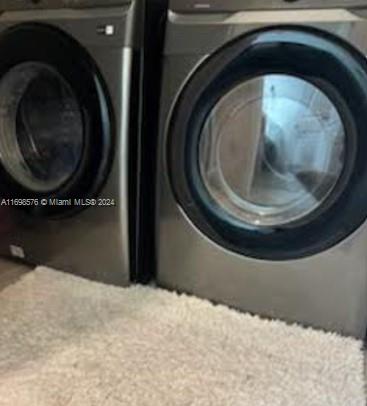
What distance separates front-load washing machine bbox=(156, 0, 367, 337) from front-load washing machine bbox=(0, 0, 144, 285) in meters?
0.11

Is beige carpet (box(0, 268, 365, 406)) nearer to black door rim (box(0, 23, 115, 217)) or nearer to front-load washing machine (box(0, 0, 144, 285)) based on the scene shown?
front-load washing machine (box(0, 0, 144, 285))

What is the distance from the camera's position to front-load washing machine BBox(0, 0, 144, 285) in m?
1.15

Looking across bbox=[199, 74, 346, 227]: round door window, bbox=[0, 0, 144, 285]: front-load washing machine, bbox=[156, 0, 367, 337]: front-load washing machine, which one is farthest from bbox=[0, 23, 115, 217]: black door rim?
bbox=[199, 74, 346, 227]: round door window

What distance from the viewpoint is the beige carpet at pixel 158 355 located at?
904 mm

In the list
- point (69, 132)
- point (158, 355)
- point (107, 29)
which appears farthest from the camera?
point (69, 132)

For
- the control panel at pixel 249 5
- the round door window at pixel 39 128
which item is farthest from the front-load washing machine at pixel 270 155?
the round door window at pixel 39 128

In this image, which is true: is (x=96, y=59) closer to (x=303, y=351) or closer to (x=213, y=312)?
(x=213, y=312)

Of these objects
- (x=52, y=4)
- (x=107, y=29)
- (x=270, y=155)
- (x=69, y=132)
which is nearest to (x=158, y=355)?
(x=270, y=155)

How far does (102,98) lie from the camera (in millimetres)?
1154

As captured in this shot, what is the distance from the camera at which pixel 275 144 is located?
107 centimetres

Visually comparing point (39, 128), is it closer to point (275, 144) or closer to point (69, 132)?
point (69, 132)

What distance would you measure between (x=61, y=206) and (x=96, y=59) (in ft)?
1.25

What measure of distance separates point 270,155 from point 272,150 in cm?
1

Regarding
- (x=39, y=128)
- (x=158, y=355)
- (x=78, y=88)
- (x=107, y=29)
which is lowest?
(x=158, y=355)
